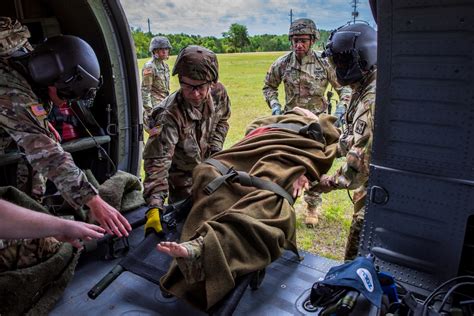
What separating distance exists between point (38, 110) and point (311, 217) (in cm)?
314

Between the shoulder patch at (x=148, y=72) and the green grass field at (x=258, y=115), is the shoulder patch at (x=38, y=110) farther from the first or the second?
the shoulder patch at (x=148, y=72)

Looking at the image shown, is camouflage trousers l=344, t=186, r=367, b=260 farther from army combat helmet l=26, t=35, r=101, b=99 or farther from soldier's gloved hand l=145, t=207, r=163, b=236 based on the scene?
army combat helmet l=26, t=35, r=101, b=99

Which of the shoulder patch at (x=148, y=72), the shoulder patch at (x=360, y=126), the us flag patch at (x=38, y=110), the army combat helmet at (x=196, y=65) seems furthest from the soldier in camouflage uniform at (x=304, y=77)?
the us flag patch at (x=38, y=110)

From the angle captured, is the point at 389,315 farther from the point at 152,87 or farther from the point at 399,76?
the point at 152,87

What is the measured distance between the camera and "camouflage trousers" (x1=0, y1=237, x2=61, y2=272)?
206cm

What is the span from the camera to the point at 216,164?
2547 mm

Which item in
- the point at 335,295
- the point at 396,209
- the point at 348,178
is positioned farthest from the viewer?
the point at 348,178

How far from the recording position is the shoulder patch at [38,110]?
6.96 ft

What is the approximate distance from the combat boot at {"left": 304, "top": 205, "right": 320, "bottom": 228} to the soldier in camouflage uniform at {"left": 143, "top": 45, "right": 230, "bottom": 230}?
5.53ft

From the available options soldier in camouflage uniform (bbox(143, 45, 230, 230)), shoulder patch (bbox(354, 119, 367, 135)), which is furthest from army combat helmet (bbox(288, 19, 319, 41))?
shoulder patch (bbox(354, 119, 367, 135))

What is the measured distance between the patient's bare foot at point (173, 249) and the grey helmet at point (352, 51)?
1.53 metres

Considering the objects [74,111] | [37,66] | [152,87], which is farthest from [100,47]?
[152,87]

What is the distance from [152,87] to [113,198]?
14.5 feet

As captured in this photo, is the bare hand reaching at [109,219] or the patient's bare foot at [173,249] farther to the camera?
the bare hand reaching at [109,219]
